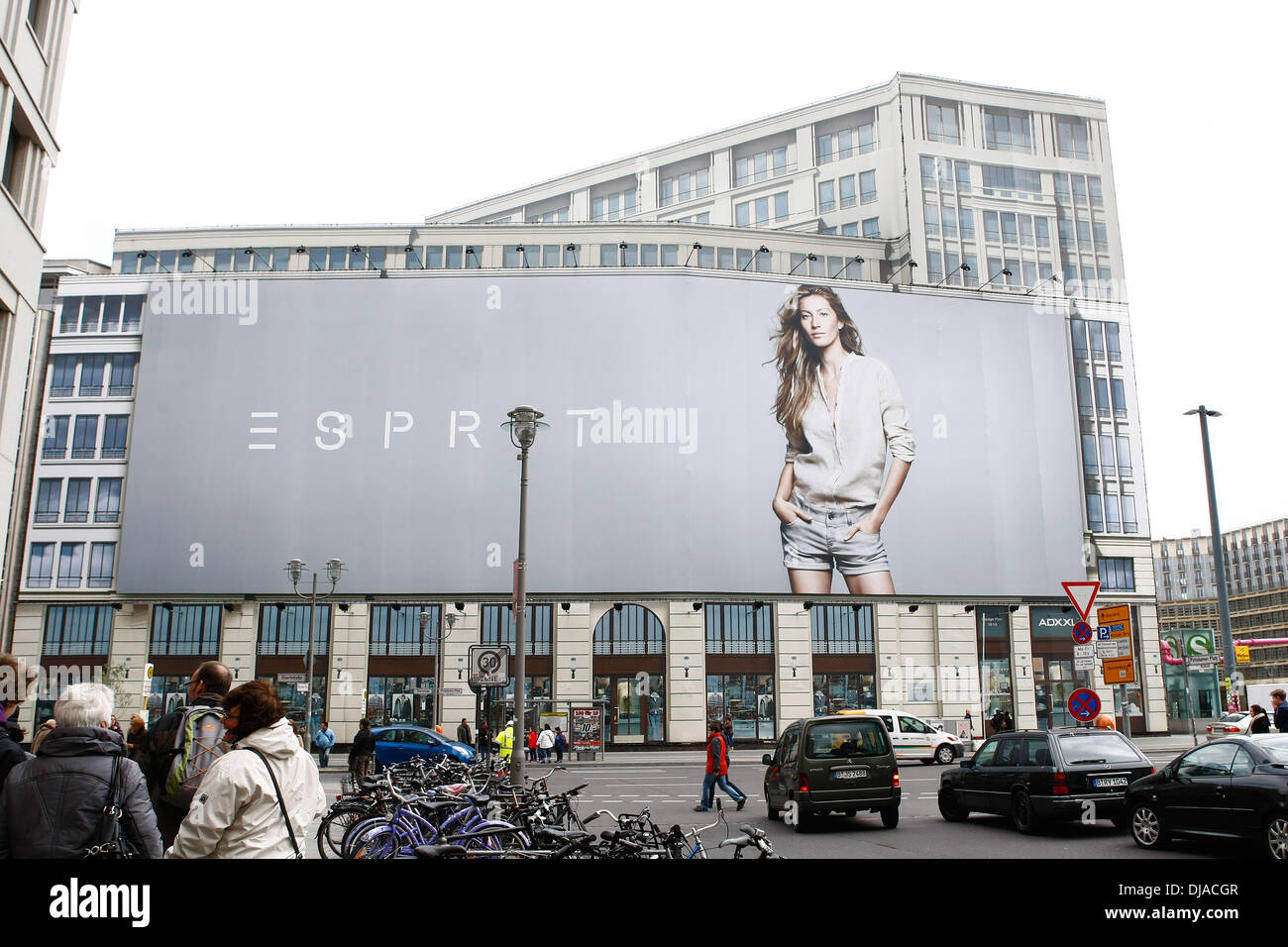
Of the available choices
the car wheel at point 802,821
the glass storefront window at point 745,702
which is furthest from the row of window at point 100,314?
the car wheel at point 802,821

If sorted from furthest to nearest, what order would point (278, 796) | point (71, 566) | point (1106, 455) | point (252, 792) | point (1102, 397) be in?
1. point (1102, 397)
2. point (1106, 455)
3. point (71, 566)
4. point (278, 796)
5. point (252, 792)

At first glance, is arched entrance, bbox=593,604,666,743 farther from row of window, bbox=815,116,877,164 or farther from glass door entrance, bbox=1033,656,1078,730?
row of window, bbox=815,116,877,164

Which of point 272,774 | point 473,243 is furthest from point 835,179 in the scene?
point 272,774

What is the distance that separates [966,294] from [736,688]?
2554 cm

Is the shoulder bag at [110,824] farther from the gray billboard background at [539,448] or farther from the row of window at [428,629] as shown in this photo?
the row of window at [428,629]

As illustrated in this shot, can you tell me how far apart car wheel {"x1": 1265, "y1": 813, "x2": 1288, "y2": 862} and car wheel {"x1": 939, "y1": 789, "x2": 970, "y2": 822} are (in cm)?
679

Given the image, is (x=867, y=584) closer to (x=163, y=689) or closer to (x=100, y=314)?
(x=163, y=689)

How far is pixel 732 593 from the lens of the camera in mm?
47812

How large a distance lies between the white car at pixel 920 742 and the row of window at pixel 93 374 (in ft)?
138

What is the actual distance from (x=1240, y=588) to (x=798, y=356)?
303 feet

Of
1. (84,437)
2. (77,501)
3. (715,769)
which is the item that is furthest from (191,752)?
(84,437)

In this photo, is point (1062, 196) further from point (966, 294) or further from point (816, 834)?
point (816, 834)

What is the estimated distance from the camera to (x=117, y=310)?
53000 mm

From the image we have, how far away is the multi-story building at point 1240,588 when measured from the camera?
96500mm
